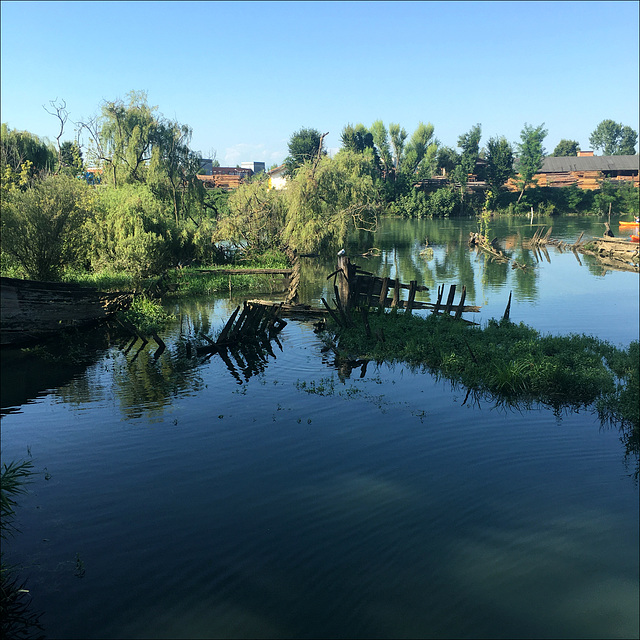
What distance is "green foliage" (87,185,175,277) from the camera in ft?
97.5

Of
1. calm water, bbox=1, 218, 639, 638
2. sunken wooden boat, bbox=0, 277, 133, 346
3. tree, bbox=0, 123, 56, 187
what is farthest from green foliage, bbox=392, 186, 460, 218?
calm water, bbox=1, 218, 639, 638

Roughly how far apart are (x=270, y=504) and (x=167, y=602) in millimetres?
2707

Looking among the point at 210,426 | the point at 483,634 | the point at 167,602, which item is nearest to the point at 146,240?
the point at 210,426

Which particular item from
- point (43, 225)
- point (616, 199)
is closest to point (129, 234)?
point (43, 225)

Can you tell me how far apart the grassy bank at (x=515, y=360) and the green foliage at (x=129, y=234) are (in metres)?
13.7

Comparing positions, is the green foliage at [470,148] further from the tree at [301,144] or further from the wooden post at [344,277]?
the wooden post at [344,277]

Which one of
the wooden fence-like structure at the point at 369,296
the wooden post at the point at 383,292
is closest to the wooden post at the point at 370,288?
the wooden fence-like structure at the point at 369,296

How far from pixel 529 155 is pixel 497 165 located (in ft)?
29.9

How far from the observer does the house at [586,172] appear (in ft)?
307

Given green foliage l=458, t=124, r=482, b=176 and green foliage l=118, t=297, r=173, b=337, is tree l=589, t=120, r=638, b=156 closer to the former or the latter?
green foliage l=458, t=124, r=482, b=176

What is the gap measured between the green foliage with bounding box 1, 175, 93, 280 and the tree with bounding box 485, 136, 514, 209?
239 feet

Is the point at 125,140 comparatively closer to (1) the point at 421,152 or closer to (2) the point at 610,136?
(1) the point at 421,152

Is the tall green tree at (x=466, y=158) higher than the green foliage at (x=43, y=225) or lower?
higher

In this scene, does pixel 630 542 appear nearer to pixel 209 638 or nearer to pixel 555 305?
pixel 209 638
